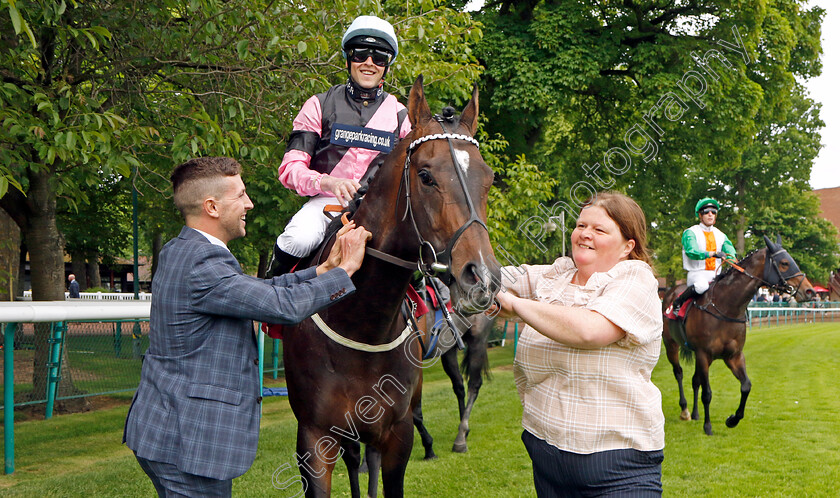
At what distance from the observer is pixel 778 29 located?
14484 mm

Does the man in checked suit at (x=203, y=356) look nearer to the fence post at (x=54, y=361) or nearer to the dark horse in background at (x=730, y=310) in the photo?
the fence post at (x=54, y=361)

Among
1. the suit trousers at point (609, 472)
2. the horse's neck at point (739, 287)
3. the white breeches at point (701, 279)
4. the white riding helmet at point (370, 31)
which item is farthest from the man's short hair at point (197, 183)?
the white breeches at point (701, 279)

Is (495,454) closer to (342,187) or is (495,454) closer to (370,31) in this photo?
(342,187)

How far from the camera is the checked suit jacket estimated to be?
204cm

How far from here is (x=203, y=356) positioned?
82.1 inches

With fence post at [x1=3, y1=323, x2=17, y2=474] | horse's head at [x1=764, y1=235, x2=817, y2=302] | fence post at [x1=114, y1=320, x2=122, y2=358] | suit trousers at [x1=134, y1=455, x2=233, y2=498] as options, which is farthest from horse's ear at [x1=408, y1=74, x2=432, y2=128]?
fence post at [x1=114, y1=320, x2=122, y2=358]

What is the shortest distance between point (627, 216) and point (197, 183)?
1633mm

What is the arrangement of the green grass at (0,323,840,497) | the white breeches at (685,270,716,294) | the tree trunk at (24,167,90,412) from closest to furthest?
1. the green grass at (0,323,840,497)
2. the tree trunk at (24,167,90,412)
3. the white breeches at (685,270,716,294)

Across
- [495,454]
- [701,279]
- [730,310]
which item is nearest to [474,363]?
[495,454]

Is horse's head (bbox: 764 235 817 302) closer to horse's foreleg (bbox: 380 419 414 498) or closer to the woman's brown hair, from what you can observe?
the woman's brown hair

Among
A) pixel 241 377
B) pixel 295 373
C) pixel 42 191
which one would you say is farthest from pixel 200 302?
pixel 42 191

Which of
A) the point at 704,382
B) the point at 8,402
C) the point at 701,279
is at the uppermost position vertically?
the point at 701,279

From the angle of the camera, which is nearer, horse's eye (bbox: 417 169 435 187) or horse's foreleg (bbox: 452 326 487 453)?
horse's eye (bbox: 417 169 435 187)

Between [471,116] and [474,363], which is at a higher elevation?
[471,116]
